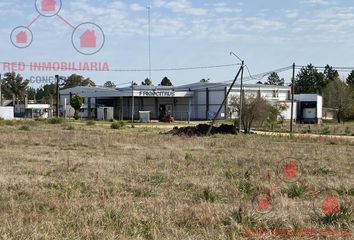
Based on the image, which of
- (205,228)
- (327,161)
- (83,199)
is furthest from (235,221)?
(327,161)

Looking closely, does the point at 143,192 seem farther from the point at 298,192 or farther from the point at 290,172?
the point at 290,172

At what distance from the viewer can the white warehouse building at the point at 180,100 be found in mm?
91375

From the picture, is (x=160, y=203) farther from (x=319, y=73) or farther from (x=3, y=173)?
(x=319, y=73)

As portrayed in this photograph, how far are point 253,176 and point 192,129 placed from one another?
2802cm

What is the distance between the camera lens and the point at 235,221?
6.82 m

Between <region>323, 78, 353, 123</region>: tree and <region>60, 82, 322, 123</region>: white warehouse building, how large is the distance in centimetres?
420

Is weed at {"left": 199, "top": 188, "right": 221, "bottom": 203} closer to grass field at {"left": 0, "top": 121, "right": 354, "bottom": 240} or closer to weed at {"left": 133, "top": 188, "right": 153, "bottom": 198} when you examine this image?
grass field at {"left": 0, "top": 121, "right": 354, "bottom": 240}

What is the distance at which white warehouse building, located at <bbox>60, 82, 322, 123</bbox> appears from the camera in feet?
300

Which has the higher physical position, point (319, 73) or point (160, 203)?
point (319, 73)

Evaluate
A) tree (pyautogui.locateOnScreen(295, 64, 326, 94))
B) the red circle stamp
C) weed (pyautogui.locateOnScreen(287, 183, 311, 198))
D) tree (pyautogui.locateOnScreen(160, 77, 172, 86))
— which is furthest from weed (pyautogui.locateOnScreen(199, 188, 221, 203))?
tree (pyautogui.locateOnScreen(160, 77, 172, 86))

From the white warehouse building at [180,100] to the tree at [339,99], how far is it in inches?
165

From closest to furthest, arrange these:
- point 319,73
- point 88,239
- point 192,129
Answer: point 88,239
point 192,129
point 319,73

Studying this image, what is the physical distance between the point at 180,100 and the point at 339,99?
101 ft

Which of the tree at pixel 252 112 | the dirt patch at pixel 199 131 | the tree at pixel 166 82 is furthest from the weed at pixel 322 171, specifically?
the tree at pixel 166 82
